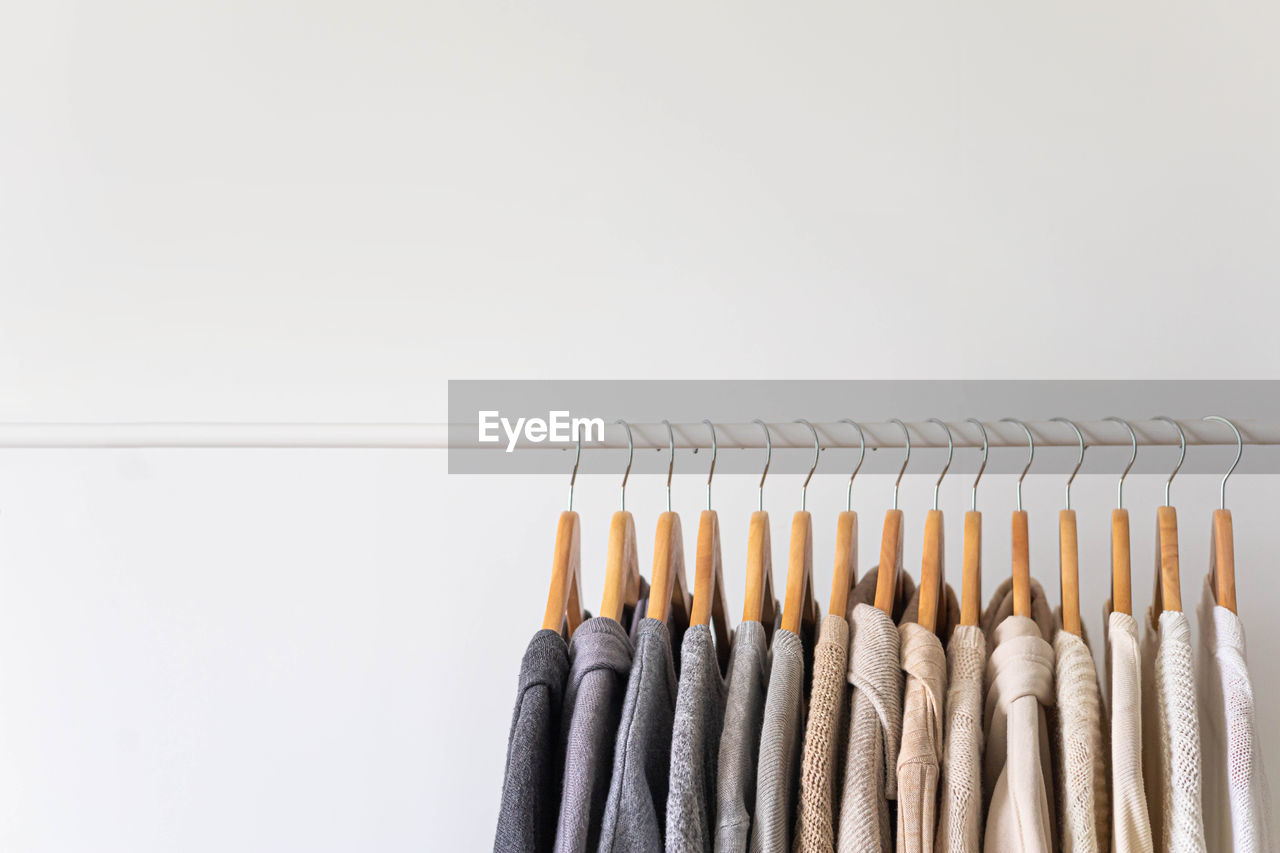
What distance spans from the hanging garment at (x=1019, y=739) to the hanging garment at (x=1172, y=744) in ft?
0.25

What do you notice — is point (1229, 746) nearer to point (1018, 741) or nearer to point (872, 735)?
point (1018, 741)

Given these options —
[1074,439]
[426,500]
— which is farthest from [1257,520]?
[426,500]

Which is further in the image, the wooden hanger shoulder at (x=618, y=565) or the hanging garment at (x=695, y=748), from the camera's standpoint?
the wooden hanger shoulder at (x=618, y=565)

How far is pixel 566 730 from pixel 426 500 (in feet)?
1.96

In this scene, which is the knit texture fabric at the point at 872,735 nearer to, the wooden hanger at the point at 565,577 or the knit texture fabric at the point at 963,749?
the knit texture fabric at the point at 963,749

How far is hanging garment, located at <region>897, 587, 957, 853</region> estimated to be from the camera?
0.73 metres

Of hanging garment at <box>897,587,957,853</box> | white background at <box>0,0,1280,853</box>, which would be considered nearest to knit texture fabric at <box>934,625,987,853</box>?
hanging garment at <box>897,587,957,853</box>

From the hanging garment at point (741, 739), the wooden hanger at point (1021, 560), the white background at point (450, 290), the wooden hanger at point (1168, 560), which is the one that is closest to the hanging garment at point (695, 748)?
the hanging garment at point (741, 739)

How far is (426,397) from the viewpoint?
Answer: 4.39 feet

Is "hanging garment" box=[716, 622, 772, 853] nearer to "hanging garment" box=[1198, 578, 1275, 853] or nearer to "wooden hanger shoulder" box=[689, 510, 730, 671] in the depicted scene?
"wooden hanger shoulder" box=[689, 510, 730, 671]

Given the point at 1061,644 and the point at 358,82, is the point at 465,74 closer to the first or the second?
the point at 358,82

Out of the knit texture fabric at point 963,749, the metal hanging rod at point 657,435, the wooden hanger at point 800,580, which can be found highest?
the metal hanging rod at point 657,435

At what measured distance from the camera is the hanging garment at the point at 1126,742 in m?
0.73

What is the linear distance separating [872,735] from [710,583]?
0.18 m
